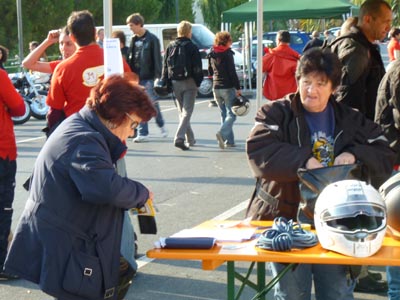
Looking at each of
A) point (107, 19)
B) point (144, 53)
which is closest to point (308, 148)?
point (107, 19)

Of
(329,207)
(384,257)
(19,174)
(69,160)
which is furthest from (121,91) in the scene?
(19,174)

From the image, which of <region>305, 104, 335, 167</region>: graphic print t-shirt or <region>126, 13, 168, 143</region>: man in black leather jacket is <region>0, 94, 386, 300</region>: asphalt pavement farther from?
<region>305, 104, 335, 167</region>: graphic print t-shirt

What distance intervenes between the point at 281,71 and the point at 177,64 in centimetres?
159

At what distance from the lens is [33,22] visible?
3916cm

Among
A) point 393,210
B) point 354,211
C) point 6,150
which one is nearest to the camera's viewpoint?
point 354,211

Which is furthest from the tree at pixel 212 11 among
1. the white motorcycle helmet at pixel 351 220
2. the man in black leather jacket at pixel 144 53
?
the white motorcycle helmet at pixel 351 220

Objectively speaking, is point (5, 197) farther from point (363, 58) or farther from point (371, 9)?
point (371, 9)

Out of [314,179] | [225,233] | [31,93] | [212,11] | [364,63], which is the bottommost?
[31,93]

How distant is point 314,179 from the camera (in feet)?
14.6

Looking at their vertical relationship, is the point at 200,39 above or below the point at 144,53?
below

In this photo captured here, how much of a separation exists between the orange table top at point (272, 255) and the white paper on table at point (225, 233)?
3.8 inches

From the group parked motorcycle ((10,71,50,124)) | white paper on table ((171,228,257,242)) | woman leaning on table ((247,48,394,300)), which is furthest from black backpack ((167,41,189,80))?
white paper on table ((171,228,257,242))

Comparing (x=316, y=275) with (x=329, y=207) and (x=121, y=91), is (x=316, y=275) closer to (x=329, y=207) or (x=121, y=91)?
(x=329, y=207)

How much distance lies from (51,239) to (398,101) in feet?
8.85
